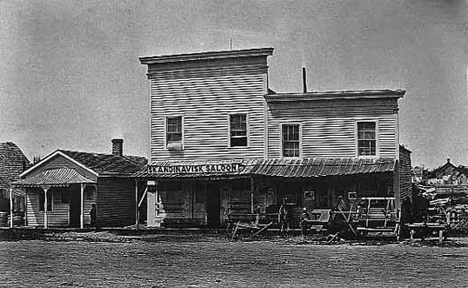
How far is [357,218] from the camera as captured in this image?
81.0ft

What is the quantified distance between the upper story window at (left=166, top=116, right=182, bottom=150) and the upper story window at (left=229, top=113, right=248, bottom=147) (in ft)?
7.50

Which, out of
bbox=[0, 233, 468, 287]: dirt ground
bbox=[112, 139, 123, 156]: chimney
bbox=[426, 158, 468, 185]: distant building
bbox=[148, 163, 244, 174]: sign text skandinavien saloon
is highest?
bbox=[112, 139, 123, 156]: chimney

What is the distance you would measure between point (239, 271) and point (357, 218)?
10591 millimetres

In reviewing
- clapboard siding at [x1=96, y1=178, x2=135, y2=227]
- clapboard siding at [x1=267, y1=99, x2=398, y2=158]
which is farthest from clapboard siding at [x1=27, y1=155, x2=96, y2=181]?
clapboard siding at [x1=267, y1=99, x2=398, y2=158]

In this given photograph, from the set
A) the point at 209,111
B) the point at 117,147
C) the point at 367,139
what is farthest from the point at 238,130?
the point at 117,147

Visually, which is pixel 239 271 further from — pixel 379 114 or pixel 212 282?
pixel 379 114

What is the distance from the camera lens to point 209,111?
30.0 meters

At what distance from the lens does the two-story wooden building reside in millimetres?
27938

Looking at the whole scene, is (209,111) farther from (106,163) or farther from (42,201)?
(42,201)

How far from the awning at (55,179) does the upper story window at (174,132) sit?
4.71m

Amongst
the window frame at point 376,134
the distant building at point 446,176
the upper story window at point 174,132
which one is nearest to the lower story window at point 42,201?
the upper story window at point 174,132

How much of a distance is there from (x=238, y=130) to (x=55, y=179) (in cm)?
946

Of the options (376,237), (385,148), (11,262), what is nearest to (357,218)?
(376,237)

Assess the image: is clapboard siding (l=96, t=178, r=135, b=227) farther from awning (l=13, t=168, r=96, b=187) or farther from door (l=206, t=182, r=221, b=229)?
door (l=206, t=182, r=221, b=229)
